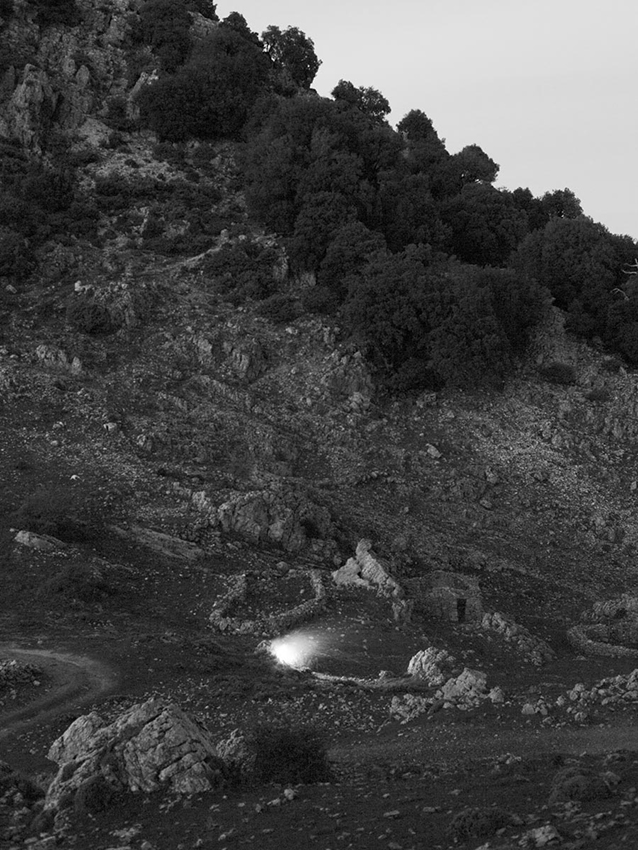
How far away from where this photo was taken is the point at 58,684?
27.2m

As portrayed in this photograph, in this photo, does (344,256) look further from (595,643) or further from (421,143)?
(595,643)

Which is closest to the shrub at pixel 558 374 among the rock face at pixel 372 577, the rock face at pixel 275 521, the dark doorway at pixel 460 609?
the rock face at pixel 275 521

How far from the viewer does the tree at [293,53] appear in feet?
262

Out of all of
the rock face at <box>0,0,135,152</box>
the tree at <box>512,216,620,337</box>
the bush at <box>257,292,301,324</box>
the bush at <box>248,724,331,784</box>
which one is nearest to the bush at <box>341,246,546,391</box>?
the bush at <box>257,292,301,324</box>

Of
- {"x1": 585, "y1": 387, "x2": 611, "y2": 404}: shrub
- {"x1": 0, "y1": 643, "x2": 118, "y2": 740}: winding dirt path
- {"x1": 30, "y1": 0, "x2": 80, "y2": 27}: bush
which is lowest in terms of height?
{"x1": 0, "y1": 643, "x2": 118, "y2": 740}: winding dirt path

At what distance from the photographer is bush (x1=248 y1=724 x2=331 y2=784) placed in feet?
66.1

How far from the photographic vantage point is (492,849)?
15398 mm

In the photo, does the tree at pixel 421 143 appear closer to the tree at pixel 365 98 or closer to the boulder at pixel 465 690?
the tree at pixel 365 98

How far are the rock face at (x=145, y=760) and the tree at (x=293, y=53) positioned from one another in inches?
2571

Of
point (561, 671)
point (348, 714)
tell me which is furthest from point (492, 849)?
point (561, 671)

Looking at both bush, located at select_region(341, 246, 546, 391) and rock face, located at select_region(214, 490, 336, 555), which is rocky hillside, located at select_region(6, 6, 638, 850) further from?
bush, located at select_region(341, 246, 546, 391)

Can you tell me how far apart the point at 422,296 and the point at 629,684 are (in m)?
27.8

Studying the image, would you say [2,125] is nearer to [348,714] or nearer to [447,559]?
[447,559]

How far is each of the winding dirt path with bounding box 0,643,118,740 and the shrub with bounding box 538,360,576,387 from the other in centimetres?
3093
